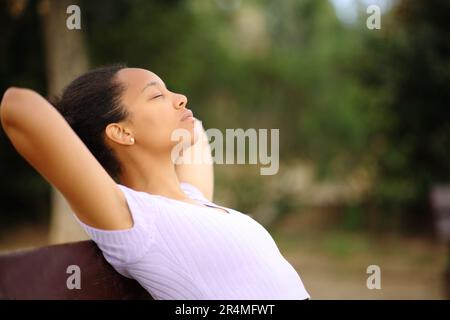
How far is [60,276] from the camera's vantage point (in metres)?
1.39

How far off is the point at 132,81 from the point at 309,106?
831 centimetres

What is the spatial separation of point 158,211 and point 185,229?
72 mm

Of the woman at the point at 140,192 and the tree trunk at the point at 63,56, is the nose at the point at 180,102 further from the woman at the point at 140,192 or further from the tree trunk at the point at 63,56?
the tree trunk at the point at 63,56

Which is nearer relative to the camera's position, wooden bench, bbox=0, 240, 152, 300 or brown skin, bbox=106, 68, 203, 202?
wooden bench, bbox=0, 240, 152, 300

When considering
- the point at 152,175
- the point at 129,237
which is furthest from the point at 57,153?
the point at 152,175

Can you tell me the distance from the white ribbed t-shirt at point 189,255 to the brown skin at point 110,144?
0.04 metres

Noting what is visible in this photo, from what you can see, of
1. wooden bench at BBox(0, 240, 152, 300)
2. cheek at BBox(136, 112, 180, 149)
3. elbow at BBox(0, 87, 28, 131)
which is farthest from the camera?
cheek at BBox(136, 112, 180, 149)

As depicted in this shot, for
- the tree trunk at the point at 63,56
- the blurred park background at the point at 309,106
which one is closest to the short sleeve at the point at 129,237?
the tree trunk at the point at 63,56

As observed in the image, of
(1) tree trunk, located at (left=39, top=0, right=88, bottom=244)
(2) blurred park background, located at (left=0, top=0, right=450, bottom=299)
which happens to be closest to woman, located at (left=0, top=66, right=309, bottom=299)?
(1) tree trunk, located at (left=39, top=0, right=88, bottom=244)

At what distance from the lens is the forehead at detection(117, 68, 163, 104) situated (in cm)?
156

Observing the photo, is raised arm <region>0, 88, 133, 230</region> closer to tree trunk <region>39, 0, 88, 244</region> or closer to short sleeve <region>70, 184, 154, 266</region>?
short sleeve <region>70, 184, 154, 266</region>
